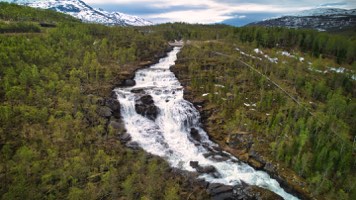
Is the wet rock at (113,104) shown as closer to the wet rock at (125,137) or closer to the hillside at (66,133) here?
the hillside at (66,133)

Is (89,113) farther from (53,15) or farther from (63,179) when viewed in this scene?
(53,15)

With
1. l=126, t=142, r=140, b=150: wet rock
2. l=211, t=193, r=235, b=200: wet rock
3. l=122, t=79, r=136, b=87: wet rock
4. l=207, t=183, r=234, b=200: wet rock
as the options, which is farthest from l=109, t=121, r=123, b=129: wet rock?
l=211, t=193, r=235, b=200: wet rock

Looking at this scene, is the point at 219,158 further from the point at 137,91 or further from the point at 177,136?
the point at 137,91

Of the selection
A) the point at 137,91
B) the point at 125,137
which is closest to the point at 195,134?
the point at 125,137

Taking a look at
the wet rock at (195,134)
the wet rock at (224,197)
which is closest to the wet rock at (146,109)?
the wet rock at (195,134)

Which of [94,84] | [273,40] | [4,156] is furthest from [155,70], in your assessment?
[273,40]
